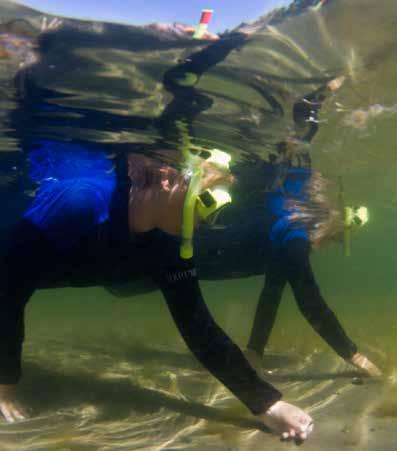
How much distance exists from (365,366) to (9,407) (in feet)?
16.8

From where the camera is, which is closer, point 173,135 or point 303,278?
point 303,278

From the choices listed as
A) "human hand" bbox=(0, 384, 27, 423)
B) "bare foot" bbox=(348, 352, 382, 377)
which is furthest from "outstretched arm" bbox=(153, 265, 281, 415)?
"bare foot" bbox=(348, 352, 382, 377)

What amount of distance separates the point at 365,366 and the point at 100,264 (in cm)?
439

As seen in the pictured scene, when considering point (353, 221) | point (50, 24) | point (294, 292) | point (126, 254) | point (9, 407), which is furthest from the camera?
point (353, 221)

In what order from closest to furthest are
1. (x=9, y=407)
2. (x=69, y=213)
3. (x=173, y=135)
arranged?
(x=69, y=213), (x=9, y=407), (x=173, y=135)

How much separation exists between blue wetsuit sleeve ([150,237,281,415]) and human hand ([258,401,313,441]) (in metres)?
0.09

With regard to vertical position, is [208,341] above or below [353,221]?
below

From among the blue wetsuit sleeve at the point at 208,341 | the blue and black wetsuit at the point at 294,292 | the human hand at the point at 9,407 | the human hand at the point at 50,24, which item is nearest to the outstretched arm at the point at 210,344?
the blue wetsuit sleeve at the point at 208,341

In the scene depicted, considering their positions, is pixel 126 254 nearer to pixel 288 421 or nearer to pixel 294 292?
pixel 288 421

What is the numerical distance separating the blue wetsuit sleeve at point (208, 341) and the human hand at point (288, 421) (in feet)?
0.28

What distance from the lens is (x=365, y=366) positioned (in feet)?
20.3

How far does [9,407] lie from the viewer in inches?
188

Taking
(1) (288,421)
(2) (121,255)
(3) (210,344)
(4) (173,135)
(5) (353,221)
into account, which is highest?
(4) (173,135)

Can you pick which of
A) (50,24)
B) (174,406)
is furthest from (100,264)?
(50,24)
